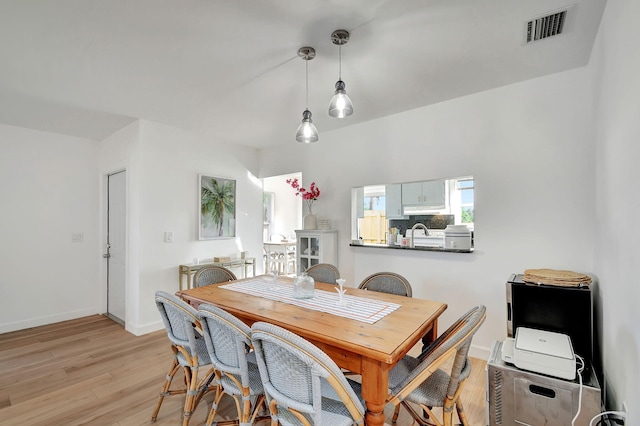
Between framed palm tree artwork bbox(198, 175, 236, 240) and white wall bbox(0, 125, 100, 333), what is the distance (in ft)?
5.38

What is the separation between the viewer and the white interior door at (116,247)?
404 cm

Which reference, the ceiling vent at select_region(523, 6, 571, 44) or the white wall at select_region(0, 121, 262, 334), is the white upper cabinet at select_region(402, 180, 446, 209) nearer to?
the ceiling vent at select_region(523, 6, 571, 44)

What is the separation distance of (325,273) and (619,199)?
2178 mm

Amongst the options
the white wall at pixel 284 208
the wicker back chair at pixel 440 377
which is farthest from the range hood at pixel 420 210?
the white wall at pixel 284 208

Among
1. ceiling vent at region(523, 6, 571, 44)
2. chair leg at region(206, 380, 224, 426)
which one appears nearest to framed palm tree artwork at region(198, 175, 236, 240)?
chair leg at region(206, 380, 224, 426)

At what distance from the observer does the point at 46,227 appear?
396 centimetres

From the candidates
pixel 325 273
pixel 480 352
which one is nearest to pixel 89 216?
pixel 325 273

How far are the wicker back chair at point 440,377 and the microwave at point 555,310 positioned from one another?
790 millimetres

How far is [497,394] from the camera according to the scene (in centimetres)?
179

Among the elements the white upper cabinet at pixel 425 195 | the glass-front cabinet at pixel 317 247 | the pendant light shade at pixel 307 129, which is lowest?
the glass-front cabinet at pixel 317 247

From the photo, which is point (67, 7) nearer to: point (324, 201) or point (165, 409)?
point (165, 409)

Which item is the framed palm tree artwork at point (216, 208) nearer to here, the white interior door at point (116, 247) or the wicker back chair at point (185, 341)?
the white interior door at point (116, 247)

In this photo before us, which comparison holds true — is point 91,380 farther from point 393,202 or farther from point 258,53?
point 393,202

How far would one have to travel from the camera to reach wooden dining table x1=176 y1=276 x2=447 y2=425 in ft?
4.46
